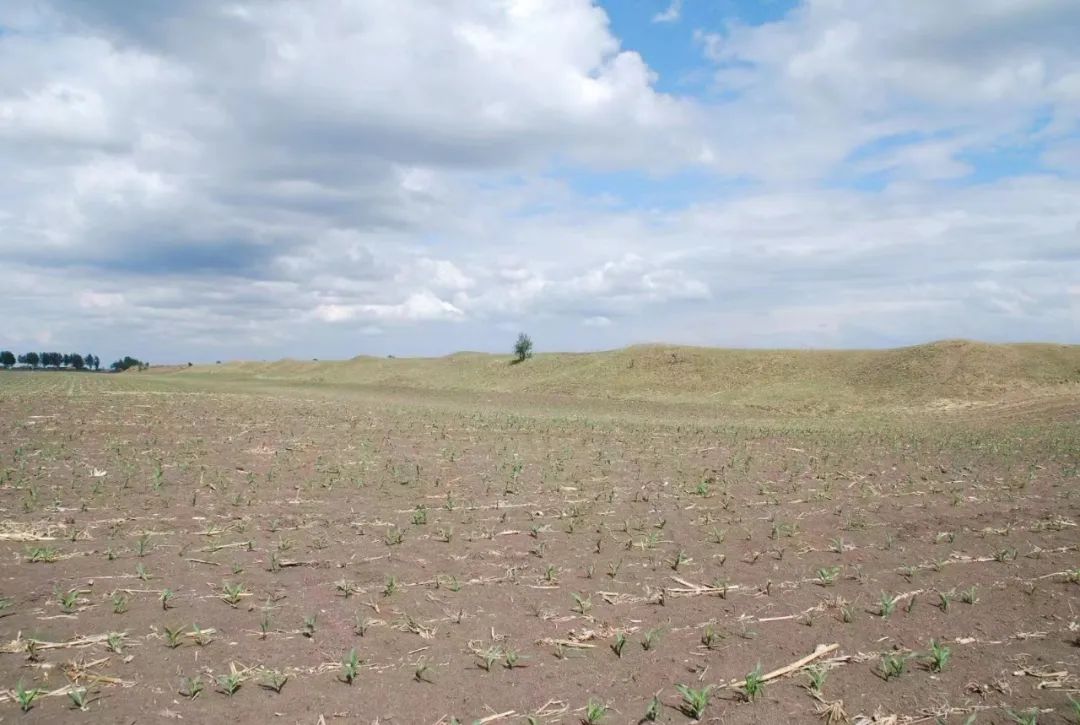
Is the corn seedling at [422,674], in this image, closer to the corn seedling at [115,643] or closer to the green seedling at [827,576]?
the corn seedling at [115,643]

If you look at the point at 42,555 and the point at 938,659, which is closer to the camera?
the point at 938,659

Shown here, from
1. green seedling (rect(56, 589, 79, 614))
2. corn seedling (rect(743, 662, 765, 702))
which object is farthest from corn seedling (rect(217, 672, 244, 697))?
corn seedling (rect(743, 662, 765, 702))

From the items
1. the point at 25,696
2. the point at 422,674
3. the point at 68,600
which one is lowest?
the point at 422,674

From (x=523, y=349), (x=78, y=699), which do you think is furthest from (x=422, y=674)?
(x=523, y=349)

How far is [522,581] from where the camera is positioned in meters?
7.62

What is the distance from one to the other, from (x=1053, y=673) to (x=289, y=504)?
31.3 ft

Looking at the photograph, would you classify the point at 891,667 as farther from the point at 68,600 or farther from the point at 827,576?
the point at 68,600

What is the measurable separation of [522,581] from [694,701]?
2.94m

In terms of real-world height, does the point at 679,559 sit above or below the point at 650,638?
above

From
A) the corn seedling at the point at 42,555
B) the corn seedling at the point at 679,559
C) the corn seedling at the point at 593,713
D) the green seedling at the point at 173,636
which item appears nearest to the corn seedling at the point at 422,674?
the corn seedling at the point at 593,713

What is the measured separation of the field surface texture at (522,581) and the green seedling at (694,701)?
4 cm

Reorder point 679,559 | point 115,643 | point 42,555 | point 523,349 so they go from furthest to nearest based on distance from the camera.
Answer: point 523,349
point 679,559
point 42,555
point 115,643

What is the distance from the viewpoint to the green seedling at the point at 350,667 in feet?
17.5

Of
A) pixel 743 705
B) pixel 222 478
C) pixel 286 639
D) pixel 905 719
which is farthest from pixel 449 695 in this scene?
pixel 222 478
